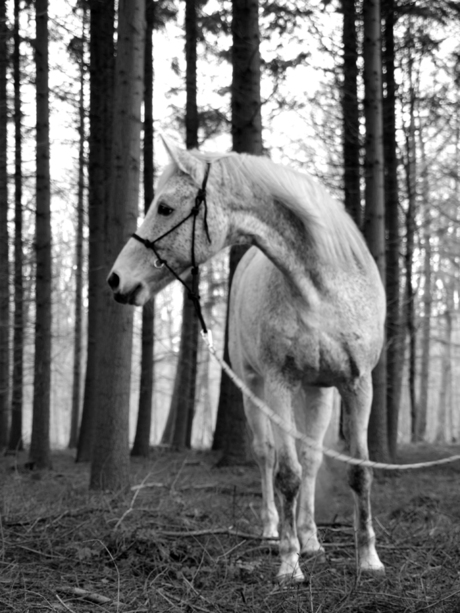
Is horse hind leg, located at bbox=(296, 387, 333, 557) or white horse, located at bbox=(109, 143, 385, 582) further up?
white horse, located at bbox=(109, 143, 385, 582)

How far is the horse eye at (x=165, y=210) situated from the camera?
4.25 meters

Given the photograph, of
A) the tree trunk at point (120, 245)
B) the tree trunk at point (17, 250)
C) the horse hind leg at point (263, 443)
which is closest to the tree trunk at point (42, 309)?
the tree trunk at point (17, 250)

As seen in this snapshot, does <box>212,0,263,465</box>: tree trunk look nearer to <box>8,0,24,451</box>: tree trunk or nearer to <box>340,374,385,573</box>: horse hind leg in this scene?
<box>8,0,24,451</box>: tree trunk

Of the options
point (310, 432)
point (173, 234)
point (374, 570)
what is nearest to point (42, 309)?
point (310, 432)

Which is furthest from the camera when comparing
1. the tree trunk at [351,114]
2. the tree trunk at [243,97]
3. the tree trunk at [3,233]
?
the tree trunk at [351,114]

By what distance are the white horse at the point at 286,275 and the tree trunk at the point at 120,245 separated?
3.31 metres

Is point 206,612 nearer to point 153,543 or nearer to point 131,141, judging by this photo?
point 153,543

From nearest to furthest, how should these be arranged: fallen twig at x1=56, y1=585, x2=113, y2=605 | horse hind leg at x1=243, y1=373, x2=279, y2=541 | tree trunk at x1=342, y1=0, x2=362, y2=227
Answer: fallen twig at x1=56, y1=585, x2=113, y2=605 → horse hind leg at x1=243, y1=373, x2=279, y2=541 → tree trunk at x1=342, y1=0, x2=362, y2=227

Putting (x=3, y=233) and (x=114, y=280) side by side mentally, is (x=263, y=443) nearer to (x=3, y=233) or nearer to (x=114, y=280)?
(x=114, y=280)

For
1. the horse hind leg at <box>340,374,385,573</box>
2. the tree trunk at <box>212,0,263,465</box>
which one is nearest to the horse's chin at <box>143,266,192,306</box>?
the horse hind leg at <box>340,374,385,573</box>

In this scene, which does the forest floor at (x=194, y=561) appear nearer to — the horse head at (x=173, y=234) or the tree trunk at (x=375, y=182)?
the horse head at (x=173, y=234)

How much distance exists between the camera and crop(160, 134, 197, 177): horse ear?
4.20m

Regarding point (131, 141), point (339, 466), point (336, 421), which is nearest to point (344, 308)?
point (336, 421)

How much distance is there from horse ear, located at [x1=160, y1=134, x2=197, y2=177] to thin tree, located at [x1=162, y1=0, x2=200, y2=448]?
9.08 metres
